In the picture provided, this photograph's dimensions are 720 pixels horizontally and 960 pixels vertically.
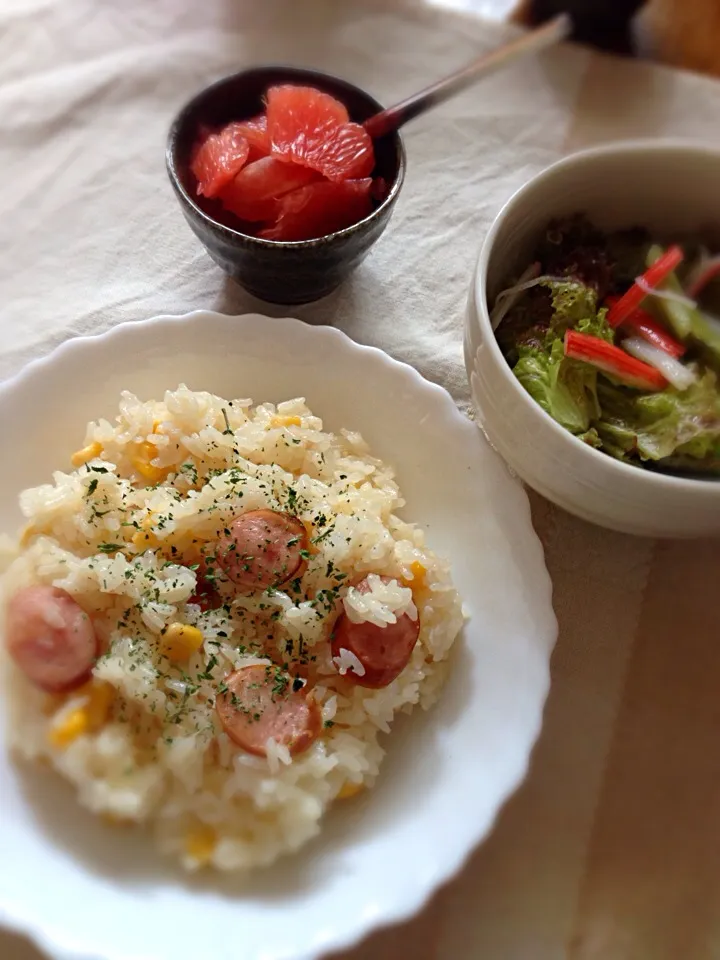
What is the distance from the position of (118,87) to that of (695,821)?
2.07m

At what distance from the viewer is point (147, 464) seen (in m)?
1.39

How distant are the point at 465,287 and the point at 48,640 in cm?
114

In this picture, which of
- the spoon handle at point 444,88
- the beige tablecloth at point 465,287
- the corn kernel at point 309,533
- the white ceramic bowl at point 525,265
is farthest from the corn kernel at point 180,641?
the spoon handle at point 444,88

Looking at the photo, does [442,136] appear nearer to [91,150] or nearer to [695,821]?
[91,150]

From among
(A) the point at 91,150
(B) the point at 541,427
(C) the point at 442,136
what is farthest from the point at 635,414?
(A) the point at 91,150

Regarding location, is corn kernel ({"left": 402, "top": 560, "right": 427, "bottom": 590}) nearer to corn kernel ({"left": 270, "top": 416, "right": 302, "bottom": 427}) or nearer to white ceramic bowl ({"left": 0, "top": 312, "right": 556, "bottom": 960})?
white ceramic bowl ({"left": 0, "top": 312, "right": 556, "bottom": 960})

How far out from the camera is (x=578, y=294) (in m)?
1.36

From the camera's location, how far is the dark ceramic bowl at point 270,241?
4.71 feet

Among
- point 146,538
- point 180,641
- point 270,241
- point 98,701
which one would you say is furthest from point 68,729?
point 270,241

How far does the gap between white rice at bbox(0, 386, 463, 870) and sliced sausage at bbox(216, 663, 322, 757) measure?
0.06ft

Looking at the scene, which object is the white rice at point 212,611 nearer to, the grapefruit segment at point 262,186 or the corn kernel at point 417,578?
the corn kernel at point 417,578

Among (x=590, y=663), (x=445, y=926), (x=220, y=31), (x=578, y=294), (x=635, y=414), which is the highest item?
(x=220, y=31)

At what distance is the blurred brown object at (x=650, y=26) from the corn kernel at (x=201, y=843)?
7.10 feet

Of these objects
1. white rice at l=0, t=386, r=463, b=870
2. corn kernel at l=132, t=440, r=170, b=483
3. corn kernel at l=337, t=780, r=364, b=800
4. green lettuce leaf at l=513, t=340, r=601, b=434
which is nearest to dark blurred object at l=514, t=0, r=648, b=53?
green lettuce leaf at l=513, t=340, r=601, b=434
